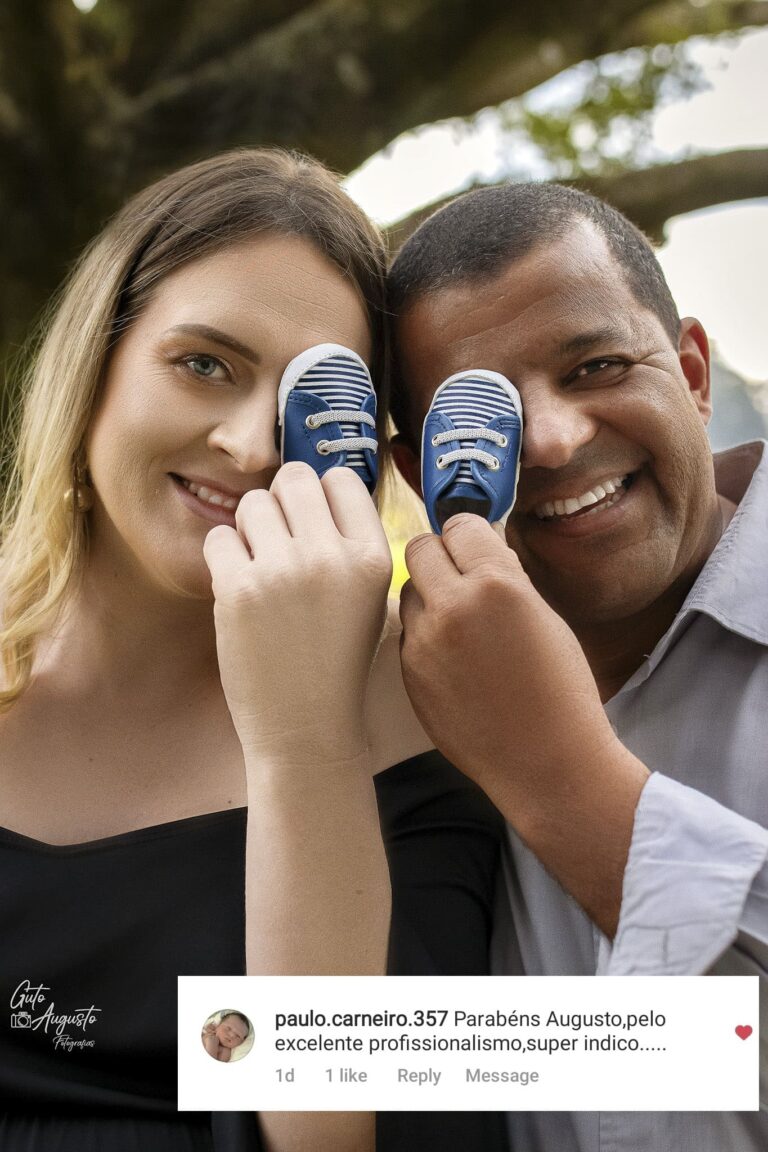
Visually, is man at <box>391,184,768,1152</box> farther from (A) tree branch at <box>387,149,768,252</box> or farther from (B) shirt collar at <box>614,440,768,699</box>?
(A) tree branch at <box>387,149,768,252</box>

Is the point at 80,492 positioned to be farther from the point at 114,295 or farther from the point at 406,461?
the point at 406,461

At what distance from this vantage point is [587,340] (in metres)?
1.85

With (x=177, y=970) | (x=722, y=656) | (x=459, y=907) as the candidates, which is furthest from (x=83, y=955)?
(x=722, y=656)

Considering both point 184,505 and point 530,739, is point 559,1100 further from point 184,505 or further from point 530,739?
point 184,505

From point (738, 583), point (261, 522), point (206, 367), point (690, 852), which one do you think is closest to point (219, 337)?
point (206, 367)

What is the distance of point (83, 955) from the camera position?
1.65 m

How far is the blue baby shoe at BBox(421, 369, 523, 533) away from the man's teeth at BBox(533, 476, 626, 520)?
137mm

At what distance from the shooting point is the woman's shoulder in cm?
188

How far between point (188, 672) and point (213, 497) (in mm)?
440

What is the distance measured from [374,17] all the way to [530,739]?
398cm

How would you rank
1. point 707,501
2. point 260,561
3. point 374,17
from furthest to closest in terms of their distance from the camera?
point 374,17
point 707,501
point 260,561

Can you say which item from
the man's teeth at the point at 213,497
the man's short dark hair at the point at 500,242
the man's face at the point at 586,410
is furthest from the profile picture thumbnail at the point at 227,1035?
the man's short dark hair at the point at 500,242

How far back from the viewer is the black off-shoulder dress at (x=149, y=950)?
1.55 meters
